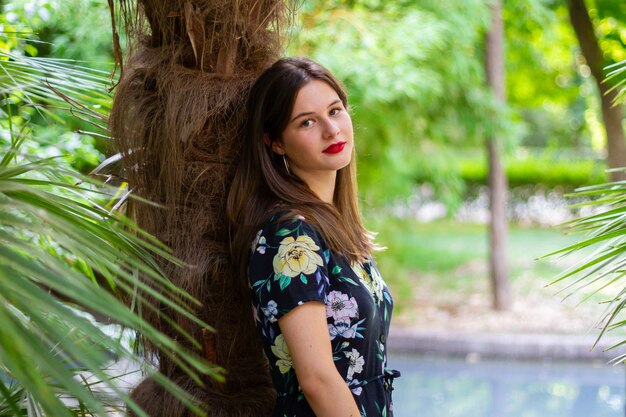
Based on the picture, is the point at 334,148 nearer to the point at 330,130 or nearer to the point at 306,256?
the point at 330,130

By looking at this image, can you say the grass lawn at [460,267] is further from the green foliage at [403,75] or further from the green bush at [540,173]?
the green bush at [540,173]

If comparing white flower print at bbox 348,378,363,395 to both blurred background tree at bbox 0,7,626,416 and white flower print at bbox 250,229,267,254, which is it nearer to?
white flower print at bbox 250,229,267,254

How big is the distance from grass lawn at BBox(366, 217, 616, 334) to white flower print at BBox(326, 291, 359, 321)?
13.7 feet

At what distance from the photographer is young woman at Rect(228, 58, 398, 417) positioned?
166 centimetres

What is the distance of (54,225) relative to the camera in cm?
106

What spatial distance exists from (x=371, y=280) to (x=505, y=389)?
4.46 meters

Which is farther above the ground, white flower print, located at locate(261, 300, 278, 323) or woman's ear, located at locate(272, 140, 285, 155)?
woman's ear, located at locate(272, 140, 285, 155)

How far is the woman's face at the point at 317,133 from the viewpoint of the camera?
5.99 feet

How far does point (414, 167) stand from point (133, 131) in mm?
6404

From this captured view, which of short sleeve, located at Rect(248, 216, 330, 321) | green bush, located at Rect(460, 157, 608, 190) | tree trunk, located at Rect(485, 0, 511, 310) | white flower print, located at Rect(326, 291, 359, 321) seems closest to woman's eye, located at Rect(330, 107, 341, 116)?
short sleeve, located at Rect(248, 216, 330, 321)

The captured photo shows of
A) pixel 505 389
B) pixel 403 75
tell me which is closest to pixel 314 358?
pixel 403 75

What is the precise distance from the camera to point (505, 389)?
19.7 feet

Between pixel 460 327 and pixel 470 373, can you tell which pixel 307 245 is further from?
pixel 460 327

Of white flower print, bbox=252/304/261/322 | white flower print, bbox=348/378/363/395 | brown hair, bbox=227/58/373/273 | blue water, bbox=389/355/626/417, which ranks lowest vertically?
blue water, bbox=389/355/626/417
